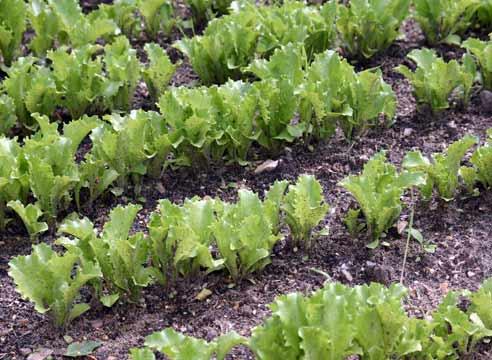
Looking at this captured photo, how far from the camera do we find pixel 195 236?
3629mm

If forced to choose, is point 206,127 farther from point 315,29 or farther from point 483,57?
point 483,57

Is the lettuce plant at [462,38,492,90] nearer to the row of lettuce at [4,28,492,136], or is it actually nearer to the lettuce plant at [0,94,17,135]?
the row of lettuce at [4,28,492,136]

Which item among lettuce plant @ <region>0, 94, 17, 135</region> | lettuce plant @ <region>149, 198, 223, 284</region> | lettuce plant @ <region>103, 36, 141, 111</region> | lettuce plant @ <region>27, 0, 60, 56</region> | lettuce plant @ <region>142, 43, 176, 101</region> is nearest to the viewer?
lettuce plant @ <region>149, 198, 223, 284</region>

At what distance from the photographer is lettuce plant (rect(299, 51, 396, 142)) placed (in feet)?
15.0

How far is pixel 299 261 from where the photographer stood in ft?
13.1

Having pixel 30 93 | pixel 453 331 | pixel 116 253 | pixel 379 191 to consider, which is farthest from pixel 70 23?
pixel 453 331

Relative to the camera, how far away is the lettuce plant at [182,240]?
3.64 metres

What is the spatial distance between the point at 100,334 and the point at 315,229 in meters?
1.11

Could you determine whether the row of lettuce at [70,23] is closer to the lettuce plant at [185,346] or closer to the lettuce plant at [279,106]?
the lettuce plant at [279,106]

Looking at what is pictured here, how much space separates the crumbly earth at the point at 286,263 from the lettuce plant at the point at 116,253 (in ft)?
0.35

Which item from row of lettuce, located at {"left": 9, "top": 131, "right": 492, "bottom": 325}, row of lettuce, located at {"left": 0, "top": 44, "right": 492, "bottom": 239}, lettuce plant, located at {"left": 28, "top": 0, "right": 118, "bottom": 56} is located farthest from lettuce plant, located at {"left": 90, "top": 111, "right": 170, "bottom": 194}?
lettuce plant, located at {"left": 28, "top": 0, "right": 118, "bottom": 56}

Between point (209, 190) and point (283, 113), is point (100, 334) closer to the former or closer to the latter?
point (209, 190)

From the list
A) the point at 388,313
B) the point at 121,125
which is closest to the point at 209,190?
the point at 121,125

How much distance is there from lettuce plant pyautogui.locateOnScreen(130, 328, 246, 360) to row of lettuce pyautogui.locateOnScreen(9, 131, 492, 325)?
0.45m
